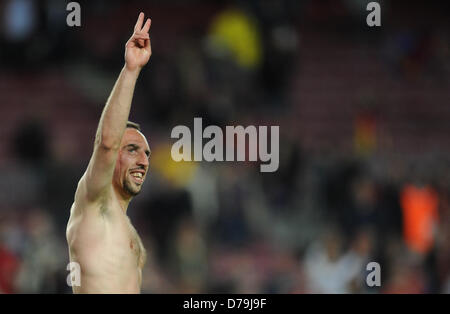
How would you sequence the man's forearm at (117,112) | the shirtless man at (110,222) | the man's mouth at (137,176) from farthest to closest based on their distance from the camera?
the man's mouth at (137,176) → the shirtless man at (110,222) → the man's forearm at (117,112)

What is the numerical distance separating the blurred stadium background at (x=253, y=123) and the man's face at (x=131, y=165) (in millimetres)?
3288

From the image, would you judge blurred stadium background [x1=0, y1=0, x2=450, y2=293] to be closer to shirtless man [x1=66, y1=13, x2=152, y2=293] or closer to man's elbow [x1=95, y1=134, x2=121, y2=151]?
shirtless man [x1=66, y1=13, x2=152, y2=293]

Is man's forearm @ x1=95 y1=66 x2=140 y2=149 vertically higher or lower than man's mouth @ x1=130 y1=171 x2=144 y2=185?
higher

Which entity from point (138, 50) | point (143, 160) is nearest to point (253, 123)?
point (143, 160)

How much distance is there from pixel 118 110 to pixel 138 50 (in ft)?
0.80

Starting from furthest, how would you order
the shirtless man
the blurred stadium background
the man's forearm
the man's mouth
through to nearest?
1. the blurred stadium background
2. the man's mouth
3. the shirtless man
4. the man's forearm

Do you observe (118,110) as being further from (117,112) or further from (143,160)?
(143,160)

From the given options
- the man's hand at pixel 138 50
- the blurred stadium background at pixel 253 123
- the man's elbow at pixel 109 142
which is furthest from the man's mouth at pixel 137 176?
the blurred stadium background at pixel 253 123

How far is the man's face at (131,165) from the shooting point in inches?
161

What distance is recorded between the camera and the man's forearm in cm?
380

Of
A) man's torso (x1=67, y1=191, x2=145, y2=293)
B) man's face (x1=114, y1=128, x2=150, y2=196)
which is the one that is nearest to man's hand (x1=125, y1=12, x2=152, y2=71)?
man's face (x1=114, y1=128, x2=150, y2=196)

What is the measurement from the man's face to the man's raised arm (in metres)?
0.19

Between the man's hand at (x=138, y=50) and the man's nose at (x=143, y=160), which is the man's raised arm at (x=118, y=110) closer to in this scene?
the man's hand at (x=138, y=50)
